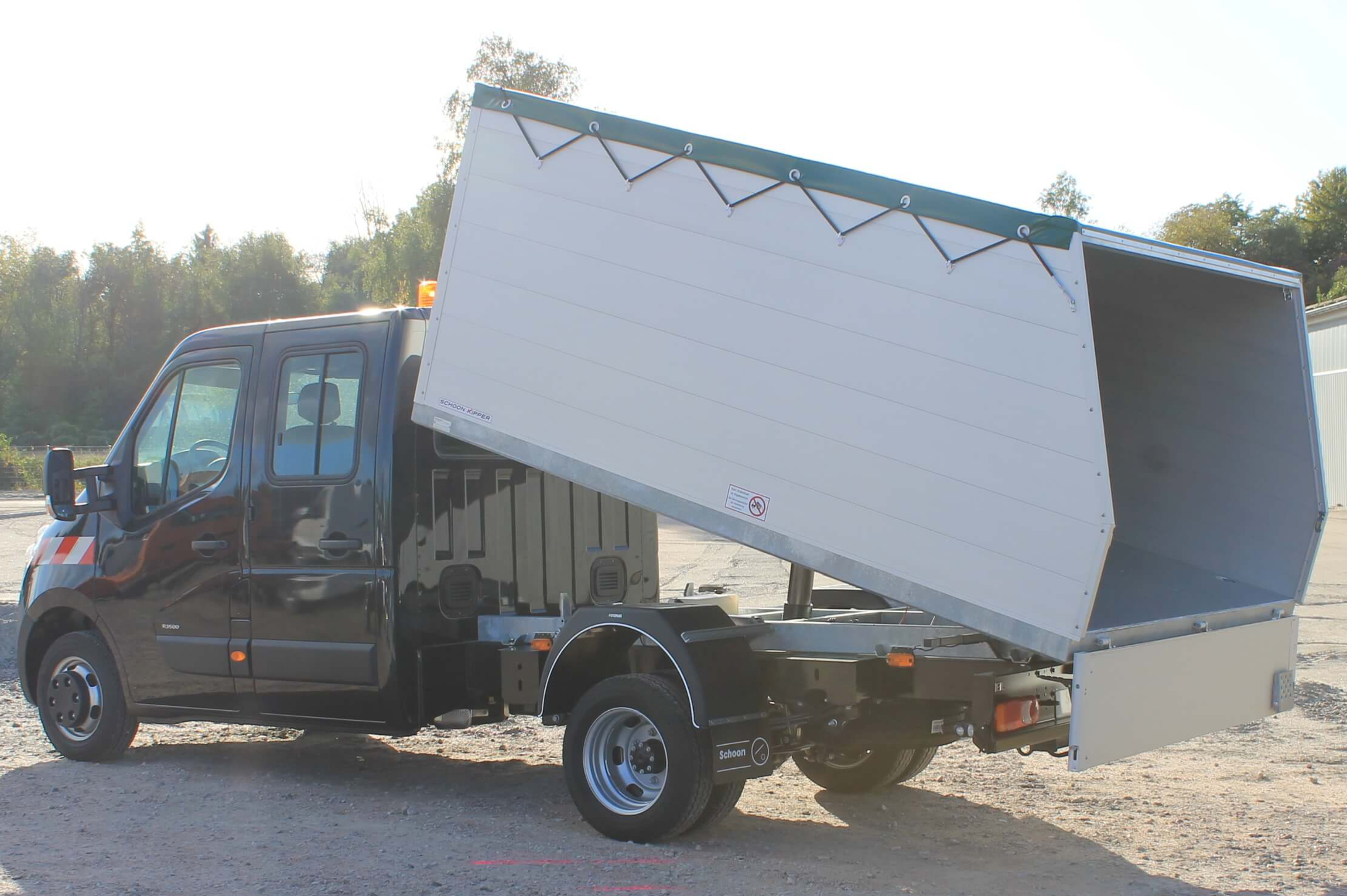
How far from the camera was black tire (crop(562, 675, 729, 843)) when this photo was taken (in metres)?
5.41

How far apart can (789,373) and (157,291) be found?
281 ft

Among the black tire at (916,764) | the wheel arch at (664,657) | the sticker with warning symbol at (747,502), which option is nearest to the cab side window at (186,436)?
the wheel arch at (664,657)

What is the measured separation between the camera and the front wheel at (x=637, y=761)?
17.8ft

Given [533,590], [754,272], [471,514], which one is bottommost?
[533,590]

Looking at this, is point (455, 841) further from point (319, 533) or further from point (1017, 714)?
point (1017, 714)

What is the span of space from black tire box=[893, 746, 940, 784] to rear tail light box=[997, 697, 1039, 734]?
1.48 m

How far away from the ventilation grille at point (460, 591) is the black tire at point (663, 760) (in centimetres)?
101

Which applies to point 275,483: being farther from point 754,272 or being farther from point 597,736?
point 754,272

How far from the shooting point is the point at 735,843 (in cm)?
577

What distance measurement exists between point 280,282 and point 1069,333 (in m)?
82.6

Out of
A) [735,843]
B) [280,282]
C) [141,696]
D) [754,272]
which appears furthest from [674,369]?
[280,282]

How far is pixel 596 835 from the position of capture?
5.90m

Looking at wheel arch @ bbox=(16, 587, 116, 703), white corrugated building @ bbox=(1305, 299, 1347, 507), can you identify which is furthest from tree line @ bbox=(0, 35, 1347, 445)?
wheel arch @ bbox=(16, 587, 116, 703)

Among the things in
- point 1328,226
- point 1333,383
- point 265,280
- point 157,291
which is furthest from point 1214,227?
point 157,291
